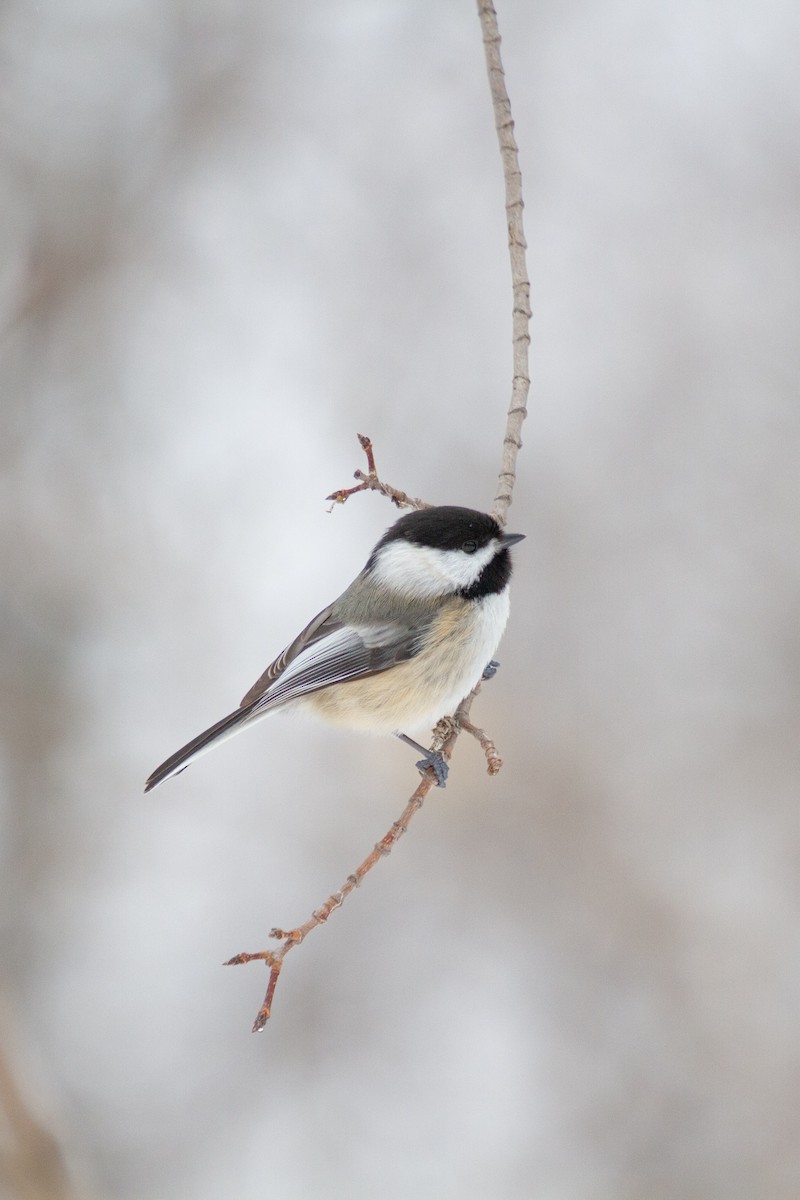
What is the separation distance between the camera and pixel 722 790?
414 centimetres

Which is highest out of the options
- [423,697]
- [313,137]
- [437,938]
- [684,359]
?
[313,137]

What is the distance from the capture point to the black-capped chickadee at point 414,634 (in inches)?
101

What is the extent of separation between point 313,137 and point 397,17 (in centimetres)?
64

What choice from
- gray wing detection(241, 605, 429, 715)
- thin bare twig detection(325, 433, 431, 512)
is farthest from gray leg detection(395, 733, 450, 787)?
thin bare twig detection(325, 433, 431, 512)

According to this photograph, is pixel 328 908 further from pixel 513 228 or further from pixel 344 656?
pixel 513 228

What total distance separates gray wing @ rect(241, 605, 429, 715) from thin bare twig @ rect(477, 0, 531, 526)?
50cm

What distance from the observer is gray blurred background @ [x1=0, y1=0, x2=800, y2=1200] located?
3.97 m

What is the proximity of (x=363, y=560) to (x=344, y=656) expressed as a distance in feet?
5.76

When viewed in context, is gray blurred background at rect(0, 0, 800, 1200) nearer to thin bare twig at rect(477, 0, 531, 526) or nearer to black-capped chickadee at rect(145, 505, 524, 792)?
black-capped chickadee at rect(145, 505, 524, 792)

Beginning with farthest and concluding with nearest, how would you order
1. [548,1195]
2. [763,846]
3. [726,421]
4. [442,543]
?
1. [726,421]
2. [763,846]
3. [548,1195]
4. [442,543]

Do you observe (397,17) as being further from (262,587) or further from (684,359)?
(262,587)

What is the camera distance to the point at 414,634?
261 centimetres

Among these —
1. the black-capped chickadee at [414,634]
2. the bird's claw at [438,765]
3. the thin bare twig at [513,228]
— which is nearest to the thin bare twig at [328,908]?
the bird's claw at [438,765]

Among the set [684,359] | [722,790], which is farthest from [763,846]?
[684,359]
